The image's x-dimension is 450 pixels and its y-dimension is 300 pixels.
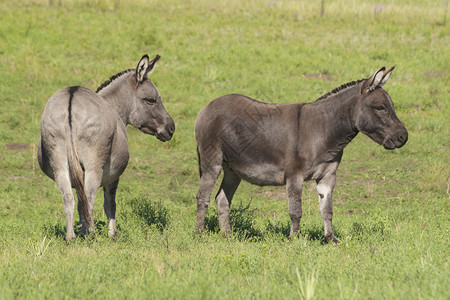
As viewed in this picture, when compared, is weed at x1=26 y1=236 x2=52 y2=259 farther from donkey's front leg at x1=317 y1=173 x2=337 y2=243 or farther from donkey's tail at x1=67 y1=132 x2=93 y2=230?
donkey's front leg at x1=317 y1=173 x2=337 y2=243

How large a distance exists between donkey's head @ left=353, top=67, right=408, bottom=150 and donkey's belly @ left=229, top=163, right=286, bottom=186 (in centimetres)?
127

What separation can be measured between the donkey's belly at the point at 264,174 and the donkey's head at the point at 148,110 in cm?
145

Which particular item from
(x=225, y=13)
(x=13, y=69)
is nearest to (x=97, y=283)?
(x=13, y=69)

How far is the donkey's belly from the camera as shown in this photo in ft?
26.3

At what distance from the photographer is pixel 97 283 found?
514cm

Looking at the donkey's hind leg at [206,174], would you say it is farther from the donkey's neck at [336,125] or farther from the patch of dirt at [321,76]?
the patch of dirt at [321,76]

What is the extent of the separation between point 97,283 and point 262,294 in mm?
1509

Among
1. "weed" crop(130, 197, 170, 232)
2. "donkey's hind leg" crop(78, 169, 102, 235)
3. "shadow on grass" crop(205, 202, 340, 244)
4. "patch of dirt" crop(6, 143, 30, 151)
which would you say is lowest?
"patch of dirt" crop(6, 143, 30, 151)

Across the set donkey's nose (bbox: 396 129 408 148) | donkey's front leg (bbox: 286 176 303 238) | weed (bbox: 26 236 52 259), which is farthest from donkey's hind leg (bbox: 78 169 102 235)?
donkey's nose (bbox: 396 129 408 148)

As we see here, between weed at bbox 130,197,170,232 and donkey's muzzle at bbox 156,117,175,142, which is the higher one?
donkey's muzzle at bbox 156,117,175,142

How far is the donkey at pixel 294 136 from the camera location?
7.78m

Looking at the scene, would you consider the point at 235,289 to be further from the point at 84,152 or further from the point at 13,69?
the point at 13,69

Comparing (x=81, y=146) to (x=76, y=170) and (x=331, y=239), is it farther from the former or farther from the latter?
(x=331, y=239)

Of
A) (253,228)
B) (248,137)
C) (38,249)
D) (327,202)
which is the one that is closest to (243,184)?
(253,228)
